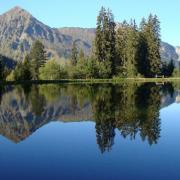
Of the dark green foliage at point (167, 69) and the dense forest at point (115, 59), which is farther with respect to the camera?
the dark green foliage at point (167, 69)

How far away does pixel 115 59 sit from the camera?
122 m

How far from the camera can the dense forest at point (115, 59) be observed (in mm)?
116938

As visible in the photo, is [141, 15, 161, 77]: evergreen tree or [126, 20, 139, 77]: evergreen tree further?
[141, 15, 161, 77]: evergreen tree

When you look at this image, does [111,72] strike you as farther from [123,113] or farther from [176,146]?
[176,146]

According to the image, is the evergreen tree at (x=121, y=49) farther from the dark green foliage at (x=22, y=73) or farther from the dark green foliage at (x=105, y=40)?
the dark green foliage at (x=22, y=73)

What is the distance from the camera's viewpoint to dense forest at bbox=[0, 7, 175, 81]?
117m

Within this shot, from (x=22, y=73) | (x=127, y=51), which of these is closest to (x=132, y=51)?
(x=127, y=51)

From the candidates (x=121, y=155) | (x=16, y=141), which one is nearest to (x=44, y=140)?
(x=16, y=141)

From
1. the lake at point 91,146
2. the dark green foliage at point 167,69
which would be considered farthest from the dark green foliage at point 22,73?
the lake at point 91,146

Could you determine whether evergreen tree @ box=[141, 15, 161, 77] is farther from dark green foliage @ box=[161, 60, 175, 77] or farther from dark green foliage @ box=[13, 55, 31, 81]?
dark green foliage @ box=[13, 55, 31, 81]

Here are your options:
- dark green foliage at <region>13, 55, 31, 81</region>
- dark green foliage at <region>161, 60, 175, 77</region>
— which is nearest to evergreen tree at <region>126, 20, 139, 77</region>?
dark green foliage at <region>161, 60, 175, 77</region>

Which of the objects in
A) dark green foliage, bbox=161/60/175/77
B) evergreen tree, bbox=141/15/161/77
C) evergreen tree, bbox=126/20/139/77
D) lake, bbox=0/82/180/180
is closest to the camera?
lake, bbox=0/82/180/180

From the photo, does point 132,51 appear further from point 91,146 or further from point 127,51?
point 91,146

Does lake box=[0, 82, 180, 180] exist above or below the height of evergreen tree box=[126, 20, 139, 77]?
below
